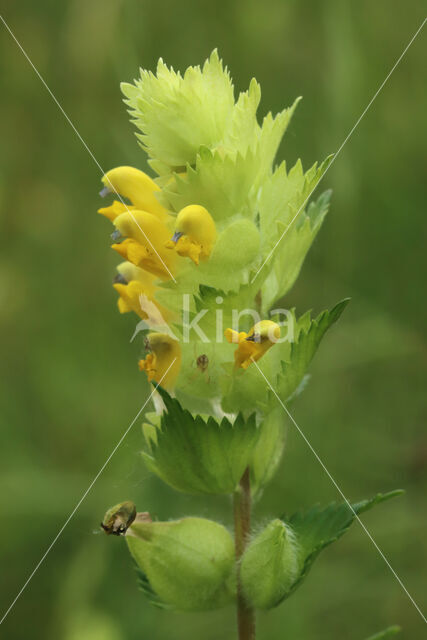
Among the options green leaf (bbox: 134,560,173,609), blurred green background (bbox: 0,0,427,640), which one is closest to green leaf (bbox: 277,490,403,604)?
green leaf (bbox: 134,560,173,609)

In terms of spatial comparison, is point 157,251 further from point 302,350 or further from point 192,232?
point 302,350

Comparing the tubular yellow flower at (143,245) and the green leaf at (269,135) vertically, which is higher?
the green leaf at (269,135)

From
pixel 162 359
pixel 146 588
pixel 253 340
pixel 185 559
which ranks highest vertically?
pixel 253 340

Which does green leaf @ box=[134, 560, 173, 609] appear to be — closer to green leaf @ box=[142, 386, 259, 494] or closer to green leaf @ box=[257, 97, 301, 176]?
green leaf @ box=[142, 386, 259, 494]

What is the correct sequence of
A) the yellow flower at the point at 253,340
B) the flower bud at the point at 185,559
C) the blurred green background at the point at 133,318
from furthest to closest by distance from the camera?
the blurred green background at the point at 133,318, the flower bud at the point at 185,559, the yellow flower at the point at 253,340

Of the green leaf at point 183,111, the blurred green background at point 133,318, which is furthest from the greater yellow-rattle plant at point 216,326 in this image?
the blurred green background at point 133,318

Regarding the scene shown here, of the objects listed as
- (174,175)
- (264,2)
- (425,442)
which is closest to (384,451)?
(425,442)

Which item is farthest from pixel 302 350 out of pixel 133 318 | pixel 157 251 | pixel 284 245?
pixel 133 318

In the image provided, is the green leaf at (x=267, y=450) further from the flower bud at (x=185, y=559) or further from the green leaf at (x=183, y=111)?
the green leaf at (x=183, y=111)
